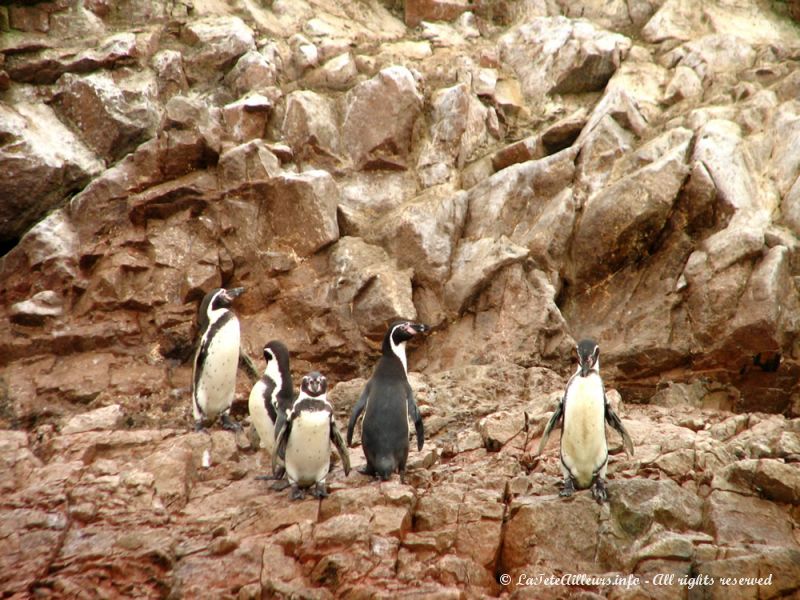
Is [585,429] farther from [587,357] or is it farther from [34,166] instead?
[34,166]

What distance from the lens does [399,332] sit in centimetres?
864

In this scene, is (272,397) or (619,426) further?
(272,397)

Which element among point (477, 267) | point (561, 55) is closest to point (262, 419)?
point (477, 267)

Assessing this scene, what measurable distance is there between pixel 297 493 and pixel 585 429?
2.79 metres

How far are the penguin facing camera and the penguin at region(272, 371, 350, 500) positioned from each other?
0.90 meters

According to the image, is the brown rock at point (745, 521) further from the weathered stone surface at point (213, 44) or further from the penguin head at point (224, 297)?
the weathered stone surface at point (213, 44)

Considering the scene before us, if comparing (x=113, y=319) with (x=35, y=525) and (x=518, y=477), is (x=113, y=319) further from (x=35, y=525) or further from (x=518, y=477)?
(x=518, y=477)

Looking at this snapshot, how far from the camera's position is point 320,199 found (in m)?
11.9

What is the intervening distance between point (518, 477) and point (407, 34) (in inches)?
441

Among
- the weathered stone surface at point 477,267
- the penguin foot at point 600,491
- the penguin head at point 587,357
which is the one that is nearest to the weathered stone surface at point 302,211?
the weathered stone surface at point 477,267

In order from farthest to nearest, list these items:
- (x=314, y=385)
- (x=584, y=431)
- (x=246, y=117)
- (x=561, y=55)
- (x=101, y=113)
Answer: (x=561, y=55) < (x=246, y=117) < (x=101, y=113) < (x=314, y=385) < (x=584, y=431)

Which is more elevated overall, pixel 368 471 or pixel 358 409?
pixel 358 409

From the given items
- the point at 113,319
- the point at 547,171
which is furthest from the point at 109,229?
the point at 547,171

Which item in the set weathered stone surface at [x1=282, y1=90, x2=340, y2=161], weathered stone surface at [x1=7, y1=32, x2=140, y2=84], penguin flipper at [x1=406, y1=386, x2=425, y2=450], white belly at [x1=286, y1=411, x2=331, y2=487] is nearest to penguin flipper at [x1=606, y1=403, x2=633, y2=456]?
penguin flipper at [x1=406, y1=386, x2=425, y2=450]
